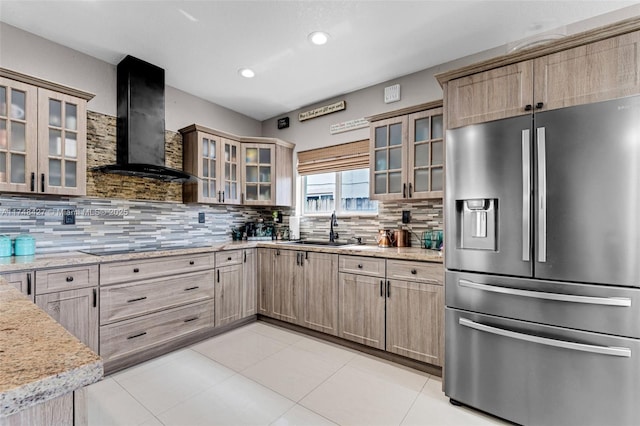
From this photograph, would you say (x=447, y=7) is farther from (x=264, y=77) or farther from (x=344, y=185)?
(x=344, y=185)

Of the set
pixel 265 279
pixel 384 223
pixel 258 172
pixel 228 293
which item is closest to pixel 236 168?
pixel 258 172

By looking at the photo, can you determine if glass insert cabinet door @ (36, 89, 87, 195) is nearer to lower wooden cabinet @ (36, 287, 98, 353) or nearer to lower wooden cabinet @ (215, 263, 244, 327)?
lower wooden cabinet @ (36, 287, 98, 353)

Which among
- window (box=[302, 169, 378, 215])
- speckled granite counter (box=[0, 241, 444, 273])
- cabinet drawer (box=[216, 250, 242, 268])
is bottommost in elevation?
cabinet drawer (box=[216, 250, 242, 268])

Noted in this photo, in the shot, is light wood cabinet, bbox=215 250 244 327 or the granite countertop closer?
the granite countertop

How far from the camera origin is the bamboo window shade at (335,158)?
11.3ft

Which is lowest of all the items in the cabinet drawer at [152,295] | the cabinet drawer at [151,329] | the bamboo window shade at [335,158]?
the cabinet drawer at [151,329]

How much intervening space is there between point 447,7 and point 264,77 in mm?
1806

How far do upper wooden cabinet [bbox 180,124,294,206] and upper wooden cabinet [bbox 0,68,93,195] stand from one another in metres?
1.05

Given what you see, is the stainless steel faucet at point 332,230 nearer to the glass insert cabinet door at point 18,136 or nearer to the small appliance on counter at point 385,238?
the small appliance on counter at point 385,238

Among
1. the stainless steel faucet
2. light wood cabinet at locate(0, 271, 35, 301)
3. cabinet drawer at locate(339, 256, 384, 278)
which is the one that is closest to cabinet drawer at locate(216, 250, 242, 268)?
the stainless steel faucet

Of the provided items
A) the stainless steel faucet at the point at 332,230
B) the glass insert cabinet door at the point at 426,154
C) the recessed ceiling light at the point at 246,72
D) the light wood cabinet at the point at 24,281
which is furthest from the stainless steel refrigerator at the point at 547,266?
the light wood cabinet at the point at 24,281

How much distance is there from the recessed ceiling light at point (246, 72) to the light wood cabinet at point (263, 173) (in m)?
0.89

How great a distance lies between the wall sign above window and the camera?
3.57 metres

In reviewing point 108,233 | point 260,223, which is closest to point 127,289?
point 108,233
